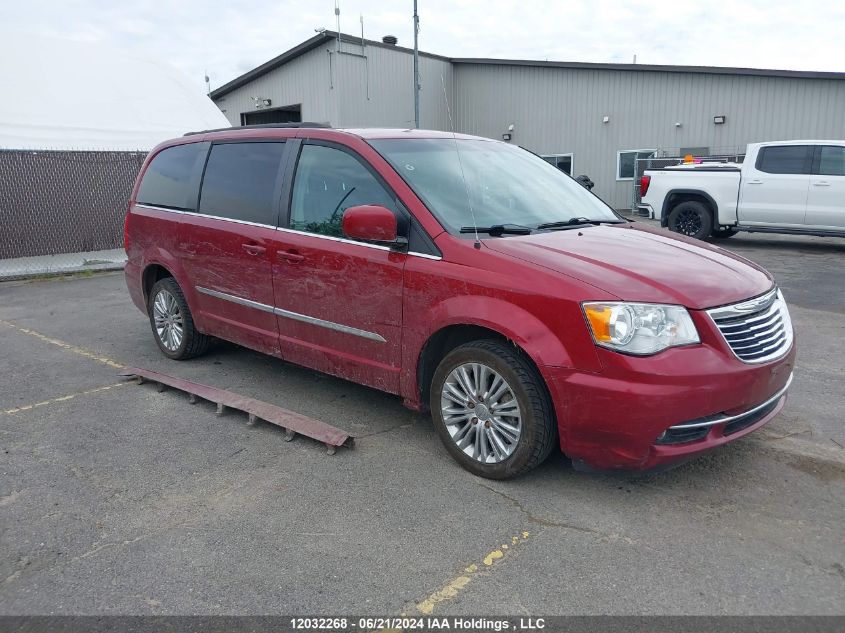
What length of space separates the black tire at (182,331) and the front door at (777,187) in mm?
10796

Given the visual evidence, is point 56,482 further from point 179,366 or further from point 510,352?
point 510,352

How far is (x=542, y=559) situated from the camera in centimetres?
296

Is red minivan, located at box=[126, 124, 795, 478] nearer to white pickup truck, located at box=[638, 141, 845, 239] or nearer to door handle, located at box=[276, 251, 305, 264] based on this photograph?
door handle, located at box=[276, 251, 305, 264]

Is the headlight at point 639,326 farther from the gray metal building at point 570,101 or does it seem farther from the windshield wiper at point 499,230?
the gray metal building at point 570,101

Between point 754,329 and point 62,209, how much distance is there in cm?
1345

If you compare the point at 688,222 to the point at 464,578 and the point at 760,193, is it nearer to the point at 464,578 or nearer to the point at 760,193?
the point at 760,193

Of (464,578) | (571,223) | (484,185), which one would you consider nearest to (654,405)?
(464,578)

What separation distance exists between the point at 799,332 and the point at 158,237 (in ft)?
20.2

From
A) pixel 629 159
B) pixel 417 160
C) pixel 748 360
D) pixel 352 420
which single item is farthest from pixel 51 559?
pixel 629 159

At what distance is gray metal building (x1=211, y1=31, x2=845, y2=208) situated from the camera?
1978 cm

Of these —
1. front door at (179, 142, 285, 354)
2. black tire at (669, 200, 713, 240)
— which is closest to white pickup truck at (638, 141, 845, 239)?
black tire at (669, 200, 713, 240)

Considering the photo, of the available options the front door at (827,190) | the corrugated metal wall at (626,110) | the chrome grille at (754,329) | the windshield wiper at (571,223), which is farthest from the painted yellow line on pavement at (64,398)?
the corrugated metal wall at (626,110)

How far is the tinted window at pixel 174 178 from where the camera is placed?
5.57 meters

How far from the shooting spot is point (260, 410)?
4.53 metres
